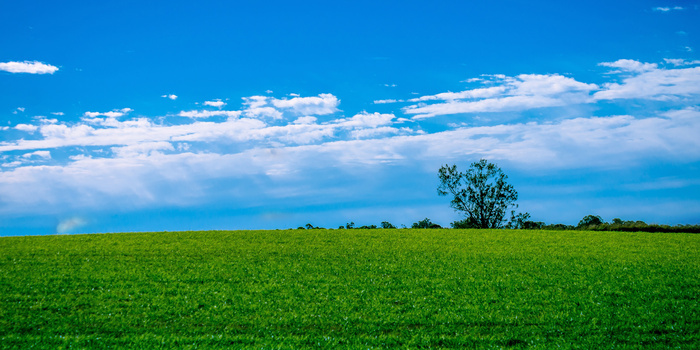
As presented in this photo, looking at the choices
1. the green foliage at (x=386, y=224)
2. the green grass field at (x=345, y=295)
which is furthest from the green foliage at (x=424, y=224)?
the green grass field at (x=345, y=295)

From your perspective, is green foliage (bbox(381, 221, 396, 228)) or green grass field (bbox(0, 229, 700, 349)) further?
A: green foliage (bbox(381, 221, 396, 228))

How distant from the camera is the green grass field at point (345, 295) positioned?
16.8 m

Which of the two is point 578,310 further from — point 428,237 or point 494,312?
point 428,237

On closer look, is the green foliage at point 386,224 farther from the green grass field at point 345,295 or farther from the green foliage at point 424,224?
the green grass field at point 345,295

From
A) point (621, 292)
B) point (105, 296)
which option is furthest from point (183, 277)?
point (621, 292)

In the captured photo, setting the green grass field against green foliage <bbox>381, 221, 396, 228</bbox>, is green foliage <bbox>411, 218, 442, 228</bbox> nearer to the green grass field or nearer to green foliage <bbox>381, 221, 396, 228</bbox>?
green foliage <bbox>381, 221, 396, 228</bbox>

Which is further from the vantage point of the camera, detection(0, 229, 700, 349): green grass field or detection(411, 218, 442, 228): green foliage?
detection(411, 218, 442, 228): green foliage

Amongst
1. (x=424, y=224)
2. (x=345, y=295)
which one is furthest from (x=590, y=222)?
(x=345, y=295)

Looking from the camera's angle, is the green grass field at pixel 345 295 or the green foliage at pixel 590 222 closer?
the green grass field at pixel 345 295

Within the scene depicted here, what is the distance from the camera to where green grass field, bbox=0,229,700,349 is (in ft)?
55.3

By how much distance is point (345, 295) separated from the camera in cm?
2159

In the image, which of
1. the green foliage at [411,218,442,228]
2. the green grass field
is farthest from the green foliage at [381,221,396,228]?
the green grass field

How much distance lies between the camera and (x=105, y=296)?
21.1 meters

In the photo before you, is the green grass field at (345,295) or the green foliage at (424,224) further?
the green foliage at (424,224)
